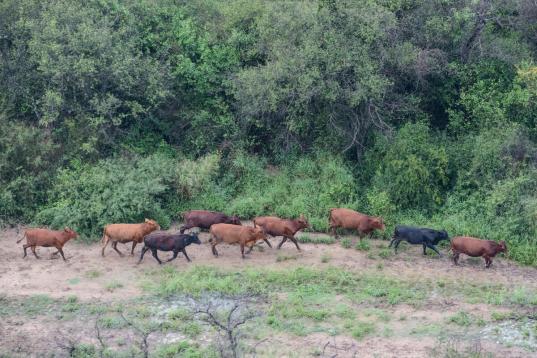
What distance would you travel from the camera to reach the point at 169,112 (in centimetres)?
2328

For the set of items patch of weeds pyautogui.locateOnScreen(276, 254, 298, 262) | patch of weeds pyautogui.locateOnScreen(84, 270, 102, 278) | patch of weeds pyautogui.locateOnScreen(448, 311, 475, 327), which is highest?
patch of weeds pyautogui.locateOnScreen(276, 254, 298, 262)

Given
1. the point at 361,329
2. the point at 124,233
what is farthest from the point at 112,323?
the point at 361,329

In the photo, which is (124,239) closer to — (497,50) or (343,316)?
(343,316)

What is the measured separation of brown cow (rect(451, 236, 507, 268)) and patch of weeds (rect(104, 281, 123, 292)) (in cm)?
783

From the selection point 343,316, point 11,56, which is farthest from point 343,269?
point 11,56

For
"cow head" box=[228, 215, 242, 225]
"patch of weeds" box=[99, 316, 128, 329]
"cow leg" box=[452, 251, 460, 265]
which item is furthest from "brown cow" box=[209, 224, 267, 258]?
"cow leg" box=[452, 251, 460, 265]

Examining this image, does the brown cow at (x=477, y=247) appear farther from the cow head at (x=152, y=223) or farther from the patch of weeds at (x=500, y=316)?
the cow head at (x=152, y=223)

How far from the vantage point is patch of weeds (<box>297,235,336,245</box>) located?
63.3 ft

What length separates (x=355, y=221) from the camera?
63.3ft

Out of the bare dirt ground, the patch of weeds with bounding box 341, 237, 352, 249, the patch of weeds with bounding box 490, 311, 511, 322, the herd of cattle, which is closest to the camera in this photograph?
the bare dirt ground

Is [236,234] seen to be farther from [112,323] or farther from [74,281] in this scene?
[112,323]

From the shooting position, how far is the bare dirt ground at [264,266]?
14602mm

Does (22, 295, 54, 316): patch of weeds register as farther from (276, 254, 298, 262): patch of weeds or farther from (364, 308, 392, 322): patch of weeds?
(364, 308, 392, 322): patch of weeds

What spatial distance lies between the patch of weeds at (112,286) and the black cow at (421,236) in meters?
6.76
